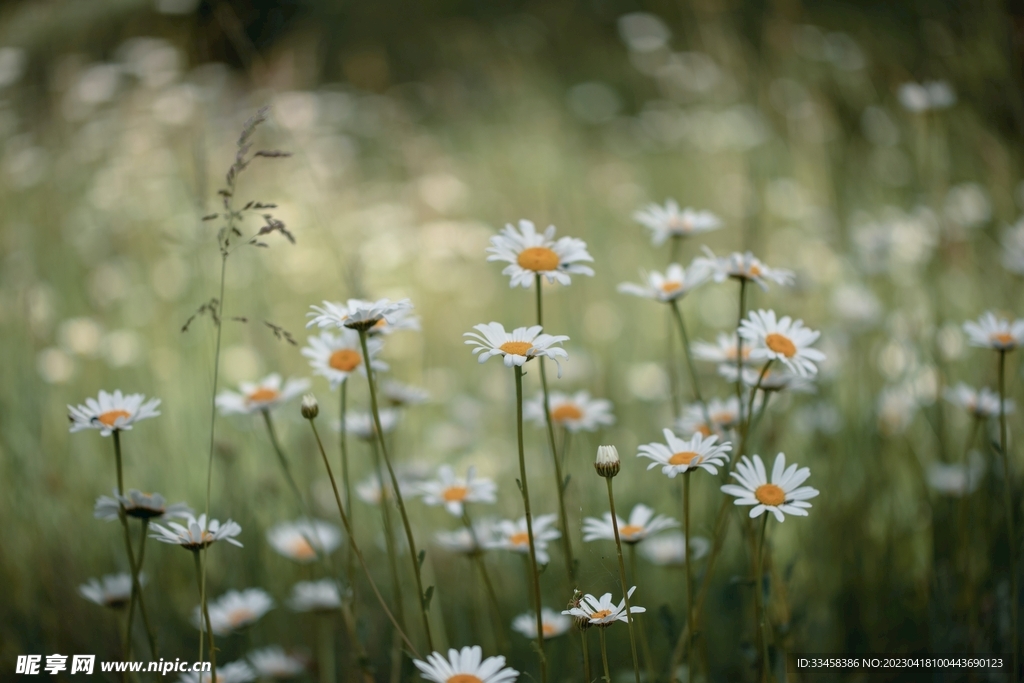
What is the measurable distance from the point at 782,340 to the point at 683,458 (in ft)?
0.88

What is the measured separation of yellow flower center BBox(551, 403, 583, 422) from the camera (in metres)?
1.28

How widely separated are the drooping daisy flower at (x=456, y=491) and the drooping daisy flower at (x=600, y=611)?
10.5 inches

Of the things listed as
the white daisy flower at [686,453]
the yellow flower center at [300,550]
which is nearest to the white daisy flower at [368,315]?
the white daisy flower at [686,453]

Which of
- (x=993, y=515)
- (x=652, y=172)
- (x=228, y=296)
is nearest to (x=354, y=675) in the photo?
(x=993, y=515)

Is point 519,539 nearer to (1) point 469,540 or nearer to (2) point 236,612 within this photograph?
(1) point 469,540

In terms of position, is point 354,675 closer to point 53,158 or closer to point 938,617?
point 938,617

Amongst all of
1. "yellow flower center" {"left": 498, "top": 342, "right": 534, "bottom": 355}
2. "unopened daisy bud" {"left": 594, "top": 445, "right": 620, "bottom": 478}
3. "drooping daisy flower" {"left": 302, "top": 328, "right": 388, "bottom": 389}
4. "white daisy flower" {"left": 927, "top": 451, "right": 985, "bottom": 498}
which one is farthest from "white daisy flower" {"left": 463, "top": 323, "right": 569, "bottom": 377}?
"white daisy flower" {"left": 927, "top": 451, "right": 985, "bottom": 498}

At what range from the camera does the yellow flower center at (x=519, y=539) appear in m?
1.12

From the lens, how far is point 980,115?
Result: 99.2 inches

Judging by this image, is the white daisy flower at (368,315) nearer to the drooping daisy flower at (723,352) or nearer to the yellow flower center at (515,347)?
the yellow flower center at (515,347)

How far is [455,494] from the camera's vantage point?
1.17m

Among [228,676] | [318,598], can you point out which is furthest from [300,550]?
[228,676]

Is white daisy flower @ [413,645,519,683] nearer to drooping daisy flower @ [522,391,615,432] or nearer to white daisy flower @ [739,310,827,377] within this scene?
drooping daisy flower @ [522,391,615,432]

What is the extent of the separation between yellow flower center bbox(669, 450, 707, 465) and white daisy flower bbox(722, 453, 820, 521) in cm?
5
